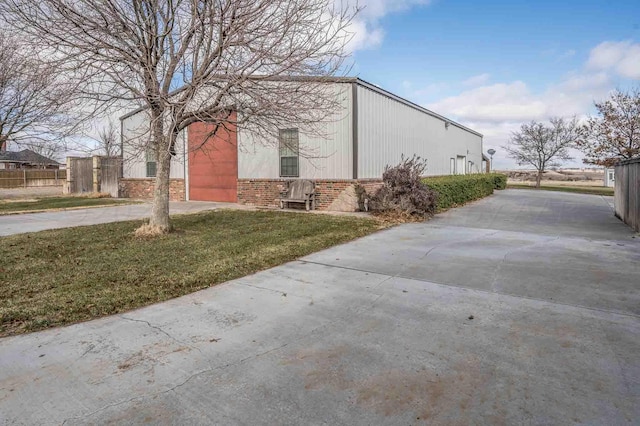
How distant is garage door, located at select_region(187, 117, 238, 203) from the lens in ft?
51.3

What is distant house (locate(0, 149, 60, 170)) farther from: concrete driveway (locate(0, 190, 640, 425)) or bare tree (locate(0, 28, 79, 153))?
concrete driveway (locate(0, 190, 640, 425))

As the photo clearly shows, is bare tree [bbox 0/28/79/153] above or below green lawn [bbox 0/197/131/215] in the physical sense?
above

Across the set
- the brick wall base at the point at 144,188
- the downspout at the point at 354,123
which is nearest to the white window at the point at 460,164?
the downspout at the point at 354,123

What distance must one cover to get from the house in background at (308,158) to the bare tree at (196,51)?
1.46 m

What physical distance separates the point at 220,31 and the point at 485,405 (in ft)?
22.2

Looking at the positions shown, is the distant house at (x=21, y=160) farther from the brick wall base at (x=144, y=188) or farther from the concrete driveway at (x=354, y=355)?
the concrete driveway at (x=354, y=355)

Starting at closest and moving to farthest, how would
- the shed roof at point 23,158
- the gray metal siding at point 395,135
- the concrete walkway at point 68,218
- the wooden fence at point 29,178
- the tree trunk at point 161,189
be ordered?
the tree trunk at point 161,189
the concrete walkway at point 68,218
the gray metal siding at point 395,135
the wooden fence at point 29,178
the shed roof at point 23,158

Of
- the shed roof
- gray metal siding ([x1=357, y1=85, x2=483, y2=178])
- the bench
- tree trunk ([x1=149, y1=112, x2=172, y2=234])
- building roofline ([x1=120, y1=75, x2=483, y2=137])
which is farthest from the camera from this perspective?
the shed roof

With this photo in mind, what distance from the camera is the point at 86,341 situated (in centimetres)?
339

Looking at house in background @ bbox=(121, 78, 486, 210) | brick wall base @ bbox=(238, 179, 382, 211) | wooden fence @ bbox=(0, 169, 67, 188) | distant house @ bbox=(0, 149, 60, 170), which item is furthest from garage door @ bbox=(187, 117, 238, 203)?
distant house @ bbox=(0, 149, 60, 170)

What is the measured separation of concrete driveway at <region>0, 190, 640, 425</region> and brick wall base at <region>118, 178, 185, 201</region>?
43.6 feet

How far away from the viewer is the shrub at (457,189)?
528 inches

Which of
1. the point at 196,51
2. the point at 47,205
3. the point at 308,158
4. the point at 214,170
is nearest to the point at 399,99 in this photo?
the point at 308,158

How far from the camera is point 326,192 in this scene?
43.5 feet
